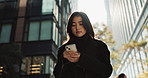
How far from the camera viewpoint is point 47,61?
696 inches

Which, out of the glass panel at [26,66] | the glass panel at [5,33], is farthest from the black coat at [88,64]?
the glass panel at [5,33]

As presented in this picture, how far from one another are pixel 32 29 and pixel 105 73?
1881cm

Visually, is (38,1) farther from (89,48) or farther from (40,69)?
(89,48)

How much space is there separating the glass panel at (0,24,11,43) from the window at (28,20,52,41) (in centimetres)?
253

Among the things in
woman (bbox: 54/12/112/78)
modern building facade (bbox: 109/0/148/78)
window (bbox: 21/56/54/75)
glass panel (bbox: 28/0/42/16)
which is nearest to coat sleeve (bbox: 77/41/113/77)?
woman (bbox: 54/12/112/78)

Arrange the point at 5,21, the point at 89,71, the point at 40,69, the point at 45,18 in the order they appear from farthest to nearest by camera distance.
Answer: the point at 5,21
the point at 45,18
the point at 40,69
the point at 89,71

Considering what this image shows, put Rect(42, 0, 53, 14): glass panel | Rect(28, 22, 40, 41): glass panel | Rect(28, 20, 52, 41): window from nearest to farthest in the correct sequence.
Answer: Rect(28, 20, 52, 41): window, Rect(28, 22, 40, 41): glass panel, Rect(42, 0, 53, 14): glass panel

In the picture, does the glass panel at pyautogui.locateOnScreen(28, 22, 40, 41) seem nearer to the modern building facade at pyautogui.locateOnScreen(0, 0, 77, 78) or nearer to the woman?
the modern building facade at pyautogui.locateOnScreen(0, 0, 77, 78)

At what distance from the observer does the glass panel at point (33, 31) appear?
19.2 metres

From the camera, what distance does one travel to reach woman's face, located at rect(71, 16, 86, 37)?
1.72 metres

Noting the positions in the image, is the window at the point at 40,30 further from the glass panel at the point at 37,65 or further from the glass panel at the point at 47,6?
the glass panel at the point at 37,65

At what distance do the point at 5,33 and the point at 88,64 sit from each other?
20.3 meters

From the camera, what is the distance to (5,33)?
20.2 m

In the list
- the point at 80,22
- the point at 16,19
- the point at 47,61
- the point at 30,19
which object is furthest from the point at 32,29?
the point at 80,22
